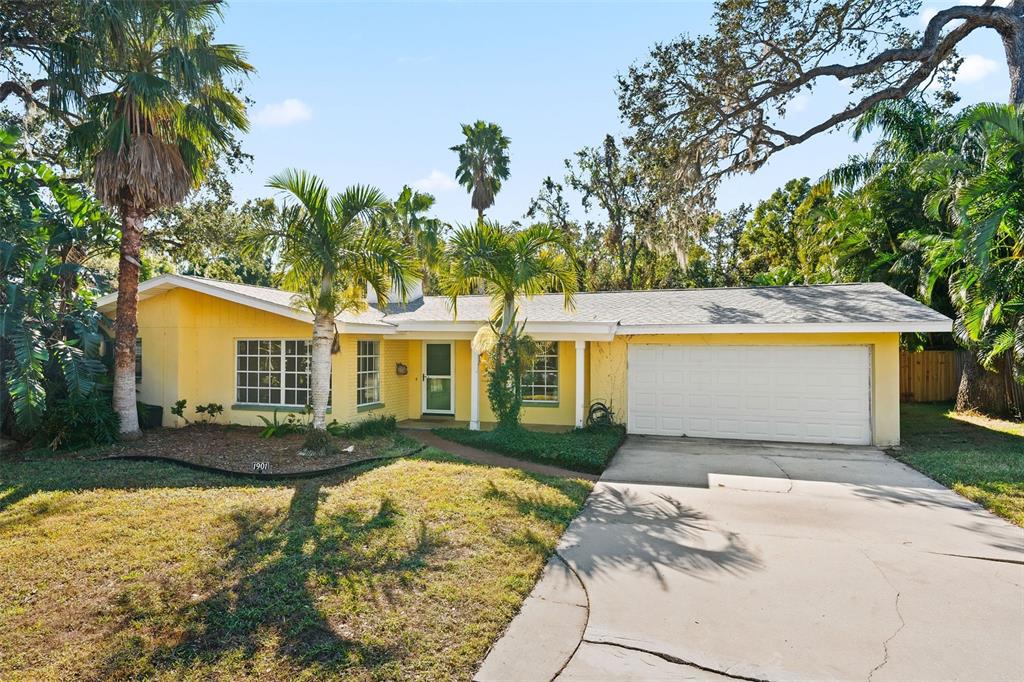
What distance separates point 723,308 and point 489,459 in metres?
6.57

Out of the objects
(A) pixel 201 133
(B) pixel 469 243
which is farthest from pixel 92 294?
(B) pixel 469 243

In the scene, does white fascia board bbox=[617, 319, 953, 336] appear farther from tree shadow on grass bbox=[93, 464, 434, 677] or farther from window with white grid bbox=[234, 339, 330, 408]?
tree shadow on grass bbox=[93, 464, 434, 677]

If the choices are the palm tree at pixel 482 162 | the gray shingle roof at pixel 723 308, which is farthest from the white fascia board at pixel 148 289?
the palm tree at pixel 482 162

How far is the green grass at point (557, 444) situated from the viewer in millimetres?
8828

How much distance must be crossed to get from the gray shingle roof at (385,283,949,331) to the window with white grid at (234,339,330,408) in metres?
2.23

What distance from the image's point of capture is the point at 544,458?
914cm

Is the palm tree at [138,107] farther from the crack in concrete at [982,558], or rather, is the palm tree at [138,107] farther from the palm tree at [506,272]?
the crack in concrete at [982,558]

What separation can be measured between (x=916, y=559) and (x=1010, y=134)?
7.31 metres

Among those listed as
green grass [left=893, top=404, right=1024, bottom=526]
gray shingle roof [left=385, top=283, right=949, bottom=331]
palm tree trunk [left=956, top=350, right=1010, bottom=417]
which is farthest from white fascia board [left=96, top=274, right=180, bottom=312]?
palm tree trunk [left=956, top=350, right=1010, bottom=417]

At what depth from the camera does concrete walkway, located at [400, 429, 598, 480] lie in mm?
8523

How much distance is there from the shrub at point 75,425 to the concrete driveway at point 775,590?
9.01 metres

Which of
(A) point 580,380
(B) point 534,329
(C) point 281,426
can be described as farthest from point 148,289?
(A) point 580,380

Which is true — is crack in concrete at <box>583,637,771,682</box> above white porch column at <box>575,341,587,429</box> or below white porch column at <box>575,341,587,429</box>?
below

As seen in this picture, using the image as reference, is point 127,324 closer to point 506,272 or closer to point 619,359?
point 506,272
